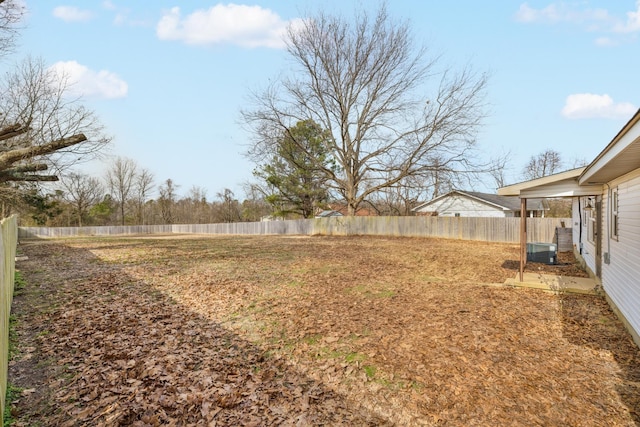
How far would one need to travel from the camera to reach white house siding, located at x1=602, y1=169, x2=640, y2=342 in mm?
5027

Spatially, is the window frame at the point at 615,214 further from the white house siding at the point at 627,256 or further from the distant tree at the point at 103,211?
the distant tree at the point at 103,211

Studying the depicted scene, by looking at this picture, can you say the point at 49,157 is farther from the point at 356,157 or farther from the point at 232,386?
the point at 356,157

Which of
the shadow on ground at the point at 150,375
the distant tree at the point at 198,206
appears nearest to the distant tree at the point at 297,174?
the distant tree at the point at 198,206

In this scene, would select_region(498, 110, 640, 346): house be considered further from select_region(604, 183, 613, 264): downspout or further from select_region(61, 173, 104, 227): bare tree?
select_region(61, 173, 104, 227): bare tree

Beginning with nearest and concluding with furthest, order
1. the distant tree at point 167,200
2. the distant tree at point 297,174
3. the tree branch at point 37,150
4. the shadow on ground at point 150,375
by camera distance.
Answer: the shadow on ground at point 150,375 < the tree branch at point 37,150 < the distant tree at point 297,174 < the distant tree at point 167,200

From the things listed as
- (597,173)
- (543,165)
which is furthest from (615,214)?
(543,165)

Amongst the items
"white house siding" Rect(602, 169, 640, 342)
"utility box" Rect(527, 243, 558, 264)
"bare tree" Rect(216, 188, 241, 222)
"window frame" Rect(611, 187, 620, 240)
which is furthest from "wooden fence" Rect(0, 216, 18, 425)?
"bare tree" Rect(216, 188, 241, 222)

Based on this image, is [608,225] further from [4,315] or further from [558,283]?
[4,315]

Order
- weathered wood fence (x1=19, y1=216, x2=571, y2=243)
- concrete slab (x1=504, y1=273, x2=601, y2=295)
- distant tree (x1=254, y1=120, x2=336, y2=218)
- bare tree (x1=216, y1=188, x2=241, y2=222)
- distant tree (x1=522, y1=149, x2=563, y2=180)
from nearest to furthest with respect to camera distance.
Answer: concrete slab (x1=504, y1=273, x2=601, y2=295) → weathered wood fence (x1=19, y1=216, x2=571, y2=243) → distant tree (x1=254, y1=120, x2=336, y2=218) → distant tree (x1=522, y1=149, x2=563, y2=180) → bare tree (x1=216, y1=188, x2=241, y2=222)

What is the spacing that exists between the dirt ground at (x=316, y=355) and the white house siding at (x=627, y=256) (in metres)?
0.38

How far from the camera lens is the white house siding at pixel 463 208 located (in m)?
29.8

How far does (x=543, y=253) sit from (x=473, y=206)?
19850mm

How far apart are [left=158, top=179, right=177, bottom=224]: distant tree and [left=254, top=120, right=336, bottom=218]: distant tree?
20.5 meters

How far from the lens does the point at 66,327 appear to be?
17.3 feet
